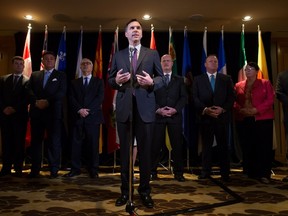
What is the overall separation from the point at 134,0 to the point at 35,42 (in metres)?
2.47

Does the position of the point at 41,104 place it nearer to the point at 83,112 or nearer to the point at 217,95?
the point at 83,112

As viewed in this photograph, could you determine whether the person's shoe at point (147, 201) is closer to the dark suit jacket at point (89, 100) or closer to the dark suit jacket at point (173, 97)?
the dark suit jacket at point (173, 97)

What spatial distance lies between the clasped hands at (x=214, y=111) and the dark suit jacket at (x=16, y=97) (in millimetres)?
2475

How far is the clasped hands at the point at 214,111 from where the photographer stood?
387 cm

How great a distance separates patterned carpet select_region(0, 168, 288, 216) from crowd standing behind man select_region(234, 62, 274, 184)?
0.22m

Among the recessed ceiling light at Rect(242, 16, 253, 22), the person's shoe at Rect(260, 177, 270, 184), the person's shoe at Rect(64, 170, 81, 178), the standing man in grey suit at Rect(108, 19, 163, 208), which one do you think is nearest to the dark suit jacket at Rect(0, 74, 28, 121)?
the person's shoe at Rect(64, 170, 81, 178)

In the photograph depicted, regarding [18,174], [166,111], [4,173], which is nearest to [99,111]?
[166,111]

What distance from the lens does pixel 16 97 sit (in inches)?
167

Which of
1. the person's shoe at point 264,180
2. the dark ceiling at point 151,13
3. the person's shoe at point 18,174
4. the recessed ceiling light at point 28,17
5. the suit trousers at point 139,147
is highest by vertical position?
the dark ceiling at point 151,13

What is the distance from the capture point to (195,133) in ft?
18.3

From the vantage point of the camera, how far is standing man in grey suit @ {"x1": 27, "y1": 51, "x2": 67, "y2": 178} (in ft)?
13.3

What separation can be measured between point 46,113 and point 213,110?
2.20 m

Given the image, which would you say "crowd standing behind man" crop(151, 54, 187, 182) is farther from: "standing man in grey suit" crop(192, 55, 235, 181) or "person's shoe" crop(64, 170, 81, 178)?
"person's shoe" crop(64, 170, 81, 178)

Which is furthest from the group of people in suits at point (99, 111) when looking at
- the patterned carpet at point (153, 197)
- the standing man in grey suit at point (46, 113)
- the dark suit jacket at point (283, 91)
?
the patterned carpet at point (153, 197)
